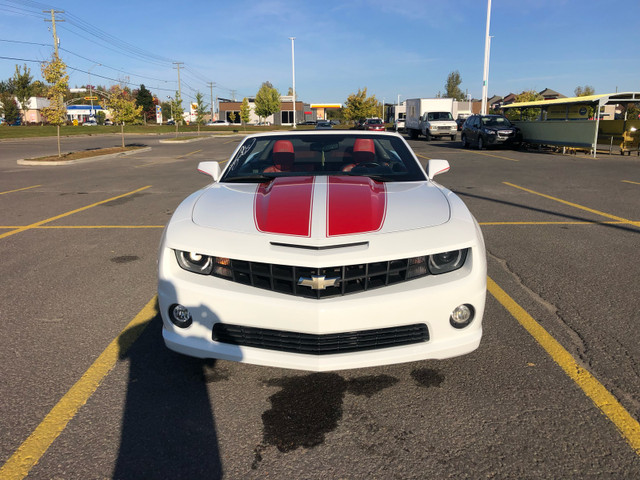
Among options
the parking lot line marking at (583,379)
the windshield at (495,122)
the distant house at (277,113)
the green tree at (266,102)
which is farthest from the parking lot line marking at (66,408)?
the distant house at (277,113)

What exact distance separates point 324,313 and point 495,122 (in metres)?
23.8

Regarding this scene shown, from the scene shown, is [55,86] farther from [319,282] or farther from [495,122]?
[319,282]

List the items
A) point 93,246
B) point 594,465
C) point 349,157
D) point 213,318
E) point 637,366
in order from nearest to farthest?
point 594,465, point 213,318, point 637,366, point 349,157, point 93,246

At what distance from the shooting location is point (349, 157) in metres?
4.37

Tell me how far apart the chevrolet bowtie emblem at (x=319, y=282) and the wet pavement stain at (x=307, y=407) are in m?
0.67

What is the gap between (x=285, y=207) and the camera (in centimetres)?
297

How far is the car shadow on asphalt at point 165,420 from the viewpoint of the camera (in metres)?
2.23

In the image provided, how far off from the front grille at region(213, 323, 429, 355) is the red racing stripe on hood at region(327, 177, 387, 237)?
536 millimetres

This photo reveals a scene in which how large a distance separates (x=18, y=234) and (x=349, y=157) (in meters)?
5.19

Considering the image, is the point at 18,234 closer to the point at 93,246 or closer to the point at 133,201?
the point at 93,246

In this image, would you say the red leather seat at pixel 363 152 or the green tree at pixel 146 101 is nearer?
the red leather seat at pixel 363 152

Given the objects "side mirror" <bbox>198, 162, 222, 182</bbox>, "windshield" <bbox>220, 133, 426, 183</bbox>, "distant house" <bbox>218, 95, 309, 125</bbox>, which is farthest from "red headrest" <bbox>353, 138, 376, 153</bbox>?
"distant house" <bbox>218, 95, 309, 125</bbox>

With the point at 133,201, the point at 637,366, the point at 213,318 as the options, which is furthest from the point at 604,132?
the point at 213,318

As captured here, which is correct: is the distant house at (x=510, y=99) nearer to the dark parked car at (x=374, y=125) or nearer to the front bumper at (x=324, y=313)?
the dark parked car at (x=374, y=125)
